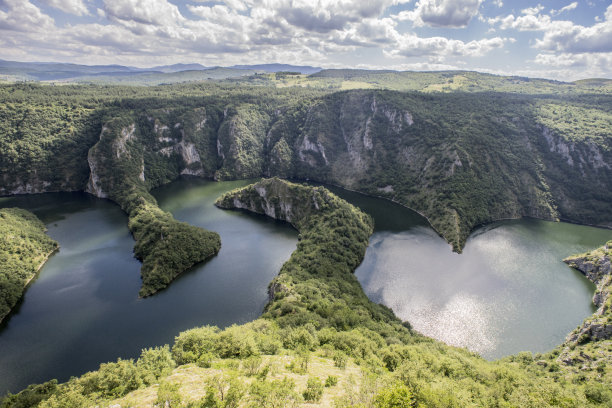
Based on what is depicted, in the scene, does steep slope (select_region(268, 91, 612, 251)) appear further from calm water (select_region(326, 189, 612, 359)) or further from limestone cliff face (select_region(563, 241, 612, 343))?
limestone cliff face (select_region(563, 241, 612, 343))

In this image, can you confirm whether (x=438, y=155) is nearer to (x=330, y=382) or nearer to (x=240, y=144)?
(x=240, y=144)

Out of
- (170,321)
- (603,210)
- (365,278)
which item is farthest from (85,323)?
(603,210)

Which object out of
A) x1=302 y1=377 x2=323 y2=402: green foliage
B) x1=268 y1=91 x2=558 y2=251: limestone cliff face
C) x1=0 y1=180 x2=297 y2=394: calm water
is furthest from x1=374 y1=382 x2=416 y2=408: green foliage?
x1=268 y1=91 x2=558 y2=251: limestone cliff face

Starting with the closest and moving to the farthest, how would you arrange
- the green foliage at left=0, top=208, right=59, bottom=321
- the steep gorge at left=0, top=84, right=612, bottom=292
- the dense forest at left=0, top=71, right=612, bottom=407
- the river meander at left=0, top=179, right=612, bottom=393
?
the dense forest at left=0, top=71, right=612, bottom=407
the river meander at left=0, top=179, right=612, bottom=393
the green foliage at left=0, top=208, right=59, bottom=321
the steep gorge at left=0, top=84, right=612, bottom=292

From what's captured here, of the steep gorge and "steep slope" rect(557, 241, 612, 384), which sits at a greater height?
the steep gorge

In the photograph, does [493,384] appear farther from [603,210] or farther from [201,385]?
[603,210]

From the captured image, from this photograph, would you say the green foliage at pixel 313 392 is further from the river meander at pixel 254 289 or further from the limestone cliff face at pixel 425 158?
the limestone cliff face at pixel 425 158

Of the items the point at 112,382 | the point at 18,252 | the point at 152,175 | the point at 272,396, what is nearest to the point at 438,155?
the point at 272,396

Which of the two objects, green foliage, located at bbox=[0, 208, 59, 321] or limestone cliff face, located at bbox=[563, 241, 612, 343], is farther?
green foliage, located at bbox=[0, 208, 59, 321]
